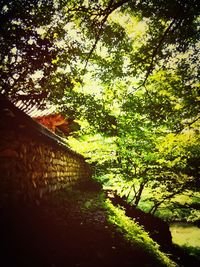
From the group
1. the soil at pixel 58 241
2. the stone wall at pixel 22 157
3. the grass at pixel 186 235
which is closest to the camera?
the soil at pixel 58 241

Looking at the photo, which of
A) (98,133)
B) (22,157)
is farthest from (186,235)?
(22,157)

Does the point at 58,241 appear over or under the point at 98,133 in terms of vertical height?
under

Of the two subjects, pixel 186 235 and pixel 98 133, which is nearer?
pixel 98 133

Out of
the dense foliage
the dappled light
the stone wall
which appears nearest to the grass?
the dappled light

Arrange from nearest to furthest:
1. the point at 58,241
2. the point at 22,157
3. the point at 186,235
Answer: the point at 58,241, the point at 22,157, the point at 186,235

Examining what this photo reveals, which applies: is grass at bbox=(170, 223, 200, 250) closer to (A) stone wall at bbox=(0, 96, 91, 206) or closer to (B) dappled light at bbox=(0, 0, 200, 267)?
(B) dappled light at bbox=(0, 0, 200, 267)

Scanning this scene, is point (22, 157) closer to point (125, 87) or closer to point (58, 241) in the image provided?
point (58, 241)

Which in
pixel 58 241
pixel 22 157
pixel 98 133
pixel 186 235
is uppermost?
pixel 98 133

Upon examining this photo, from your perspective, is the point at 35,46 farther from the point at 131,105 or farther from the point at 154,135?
the point at 154,135

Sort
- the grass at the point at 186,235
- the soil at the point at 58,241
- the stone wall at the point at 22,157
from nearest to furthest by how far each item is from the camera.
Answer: the soil at the point at 58,241, the stone wall at the point at 22,157, the grass at the point at 186,235

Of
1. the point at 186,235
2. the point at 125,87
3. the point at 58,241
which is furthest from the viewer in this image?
the point at 186,235

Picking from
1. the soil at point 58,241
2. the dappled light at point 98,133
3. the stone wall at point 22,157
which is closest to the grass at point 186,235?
the dappled light at point 98,133

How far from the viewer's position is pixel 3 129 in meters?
4.93

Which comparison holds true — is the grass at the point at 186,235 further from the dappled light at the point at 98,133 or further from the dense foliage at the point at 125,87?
the dense foliage at the point at 125,87
